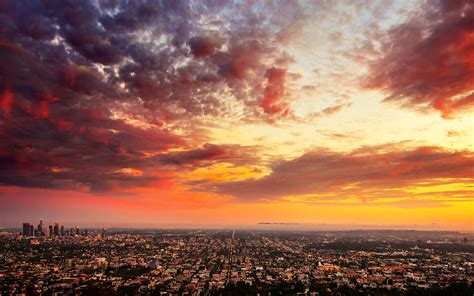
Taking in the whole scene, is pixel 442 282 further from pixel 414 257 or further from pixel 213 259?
pixel 213 259

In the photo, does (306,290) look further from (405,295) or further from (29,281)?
(29,281)

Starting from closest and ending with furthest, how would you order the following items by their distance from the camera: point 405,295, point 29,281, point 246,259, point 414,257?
point 405,295 → point 29,281 → point 246,259 → point 414,257

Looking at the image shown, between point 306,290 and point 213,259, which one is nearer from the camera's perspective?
point 306,290

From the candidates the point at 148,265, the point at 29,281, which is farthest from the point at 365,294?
the point at 29,281

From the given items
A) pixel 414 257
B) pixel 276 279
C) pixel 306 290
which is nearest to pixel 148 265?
pixel 276 279

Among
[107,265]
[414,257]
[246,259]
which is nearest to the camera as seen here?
[107,265]

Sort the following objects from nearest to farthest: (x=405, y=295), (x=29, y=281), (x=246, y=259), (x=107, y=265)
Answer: (x=405, y=295)
(x=29, y=281)
(x=107, y=265)
(x=246, y=259)

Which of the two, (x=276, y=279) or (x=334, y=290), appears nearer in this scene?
(x=334, y=290)

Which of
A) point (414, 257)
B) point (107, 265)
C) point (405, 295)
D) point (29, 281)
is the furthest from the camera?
point (414, 257)
